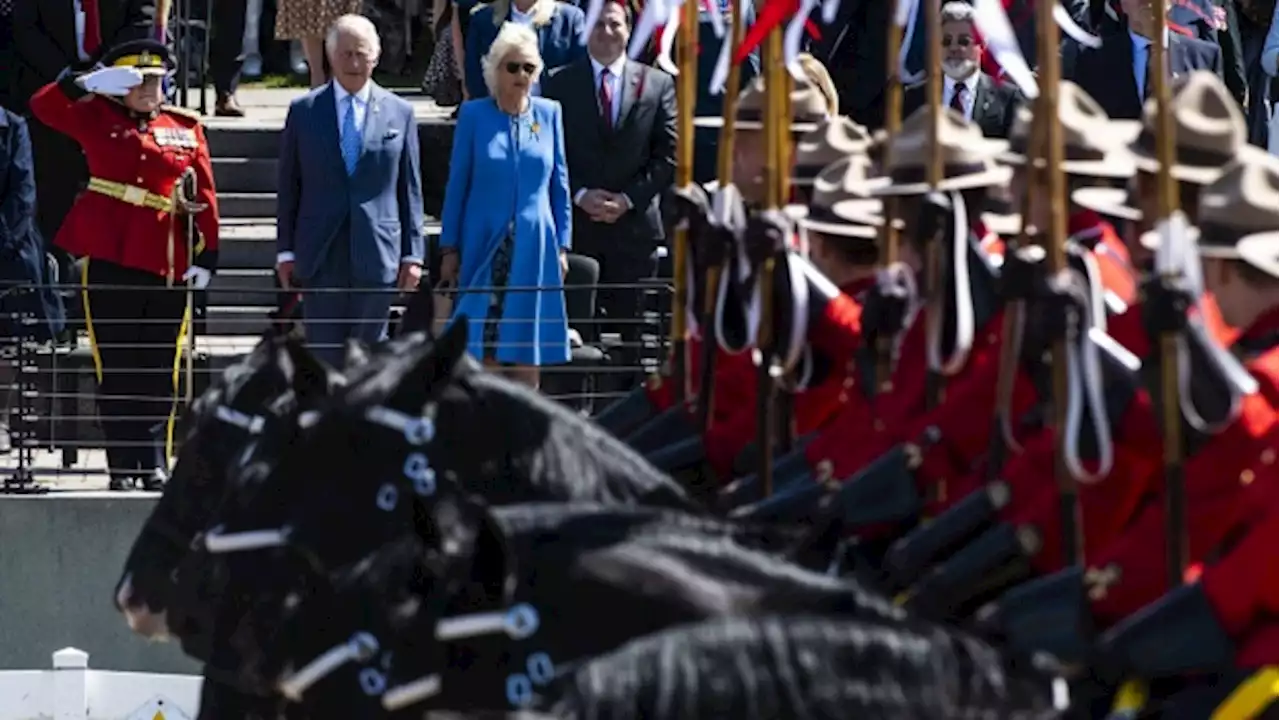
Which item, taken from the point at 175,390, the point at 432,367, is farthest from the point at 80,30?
the point at 432,367

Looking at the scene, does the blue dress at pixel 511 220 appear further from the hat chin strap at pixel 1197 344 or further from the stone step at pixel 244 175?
the hat chin strap at pixel 1197 344

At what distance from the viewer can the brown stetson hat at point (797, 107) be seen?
351 inches

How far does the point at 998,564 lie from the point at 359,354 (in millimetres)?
2144

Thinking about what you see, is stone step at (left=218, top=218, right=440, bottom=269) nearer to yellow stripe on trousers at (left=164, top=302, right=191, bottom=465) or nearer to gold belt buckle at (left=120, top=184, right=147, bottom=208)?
gold belt buckle at (left=120, top=184, right=147, bottom=208)

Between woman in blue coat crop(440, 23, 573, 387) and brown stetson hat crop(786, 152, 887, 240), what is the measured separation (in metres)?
3.73

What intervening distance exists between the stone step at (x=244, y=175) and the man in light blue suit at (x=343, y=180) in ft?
8.92

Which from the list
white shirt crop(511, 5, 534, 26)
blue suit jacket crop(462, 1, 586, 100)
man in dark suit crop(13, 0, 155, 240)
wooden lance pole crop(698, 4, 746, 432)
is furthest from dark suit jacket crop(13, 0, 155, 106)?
wooden lance pole crop(698, 4, 746, 432)

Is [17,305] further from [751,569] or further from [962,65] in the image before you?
[751,569]

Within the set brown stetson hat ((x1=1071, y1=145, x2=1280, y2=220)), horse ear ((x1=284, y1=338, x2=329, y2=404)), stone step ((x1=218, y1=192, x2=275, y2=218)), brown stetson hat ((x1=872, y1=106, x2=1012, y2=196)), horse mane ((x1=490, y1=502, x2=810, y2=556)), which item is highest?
brown stetson hat ((x1=872, y1=106, x2=1012, y2=196))

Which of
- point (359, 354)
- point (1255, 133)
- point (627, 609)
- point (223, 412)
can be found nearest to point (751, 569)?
point (627, 609)

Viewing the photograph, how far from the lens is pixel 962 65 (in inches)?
461

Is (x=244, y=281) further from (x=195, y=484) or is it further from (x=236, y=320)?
(x=195, y=484)

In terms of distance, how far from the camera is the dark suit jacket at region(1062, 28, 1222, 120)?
12023 millimetres

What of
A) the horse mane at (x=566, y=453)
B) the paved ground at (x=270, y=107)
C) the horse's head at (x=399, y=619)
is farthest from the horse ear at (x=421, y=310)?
the paved ground at (x=270, y=107)
